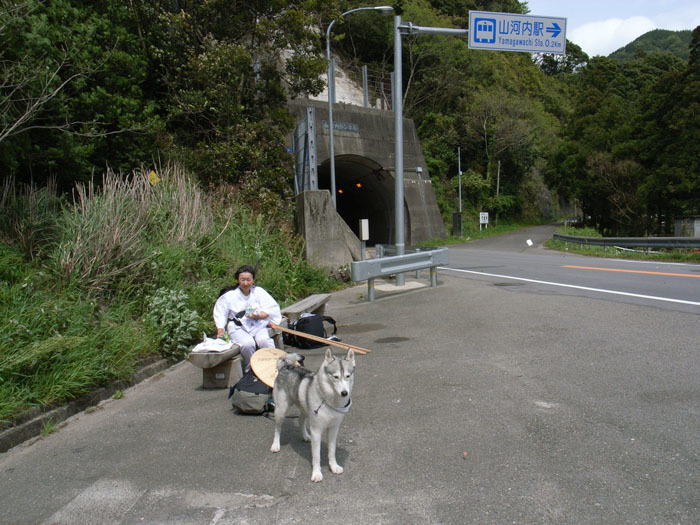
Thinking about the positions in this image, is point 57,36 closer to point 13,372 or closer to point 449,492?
point 13,372

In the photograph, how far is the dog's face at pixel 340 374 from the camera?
3617mm

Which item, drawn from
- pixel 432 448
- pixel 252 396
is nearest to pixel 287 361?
pixel 252 396

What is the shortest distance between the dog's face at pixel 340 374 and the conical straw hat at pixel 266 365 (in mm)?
1172

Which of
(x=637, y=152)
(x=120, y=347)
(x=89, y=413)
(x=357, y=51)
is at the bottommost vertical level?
(x=89, y=413)

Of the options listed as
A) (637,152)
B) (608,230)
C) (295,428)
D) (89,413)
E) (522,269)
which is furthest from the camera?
(608,230)

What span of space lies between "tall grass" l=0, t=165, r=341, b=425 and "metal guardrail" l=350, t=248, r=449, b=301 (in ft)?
5.75

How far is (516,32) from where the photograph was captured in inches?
470

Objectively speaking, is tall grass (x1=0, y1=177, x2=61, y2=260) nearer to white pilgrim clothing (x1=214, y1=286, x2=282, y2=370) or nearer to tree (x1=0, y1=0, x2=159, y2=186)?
tree (x1=0, y1=0, x2=159, y2=186)

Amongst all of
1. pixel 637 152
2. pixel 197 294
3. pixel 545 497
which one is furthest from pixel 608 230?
pixel 545 497

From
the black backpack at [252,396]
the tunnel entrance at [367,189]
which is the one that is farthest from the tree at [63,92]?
the tunnel entrance at [367,189]

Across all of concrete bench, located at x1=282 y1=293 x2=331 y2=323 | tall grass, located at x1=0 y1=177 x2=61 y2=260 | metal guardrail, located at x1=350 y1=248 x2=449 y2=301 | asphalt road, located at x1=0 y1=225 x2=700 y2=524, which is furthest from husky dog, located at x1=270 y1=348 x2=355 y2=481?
metal guardrail, located at x1=350 y1=248 x2=449 y2=301

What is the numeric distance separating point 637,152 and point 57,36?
112 feet

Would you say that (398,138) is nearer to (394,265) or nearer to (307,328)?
(394,265)

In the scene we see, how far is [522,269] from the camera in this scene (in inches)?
634
